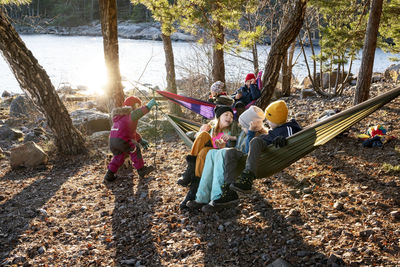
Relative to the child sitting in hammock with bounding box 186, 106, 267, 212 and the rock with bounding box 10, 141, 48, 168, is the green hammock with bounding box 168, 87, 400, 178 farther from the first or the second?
the rock with bounding box 10, 141, 48, 168

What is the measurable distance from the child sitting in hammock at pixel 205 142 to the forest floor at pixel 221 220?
291 mm

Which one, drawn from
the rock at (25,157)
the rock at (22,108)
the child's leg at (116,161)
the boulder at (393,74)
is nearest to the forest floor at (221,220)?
the child's leg at (116,161)

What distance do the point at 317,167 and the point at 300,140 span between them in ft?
4.04

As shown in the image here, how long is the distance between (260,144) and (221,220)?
69cm

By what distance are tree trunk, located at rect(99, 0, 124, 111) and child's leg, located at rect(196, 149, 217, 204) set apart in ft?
6.40

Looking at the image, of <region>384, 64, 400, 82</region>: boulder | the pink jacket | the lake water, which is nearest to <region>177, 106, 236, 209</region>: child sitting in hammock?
the pink jacket

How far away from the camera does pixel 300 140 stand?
231cm

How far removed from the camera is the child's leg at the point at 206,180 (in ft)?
8.32

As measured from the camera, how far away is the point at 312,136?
7.67 feet

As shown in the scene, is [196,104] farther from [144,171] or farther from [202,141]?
[202,141]

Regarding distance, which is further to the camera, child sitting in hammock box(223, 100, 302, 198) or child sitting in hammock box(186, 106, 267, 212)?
child sitting in hammock box(186, 106, 267, 212)

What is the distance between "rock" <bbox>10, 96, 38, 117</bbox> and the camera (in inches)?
279

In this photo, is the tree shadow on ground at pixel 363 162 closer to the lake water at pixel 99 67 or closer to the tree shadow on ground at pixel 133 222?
the tree shadow on ground at pixel 133 222

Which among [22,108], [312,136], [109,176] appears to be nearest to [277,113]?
[312,136]
